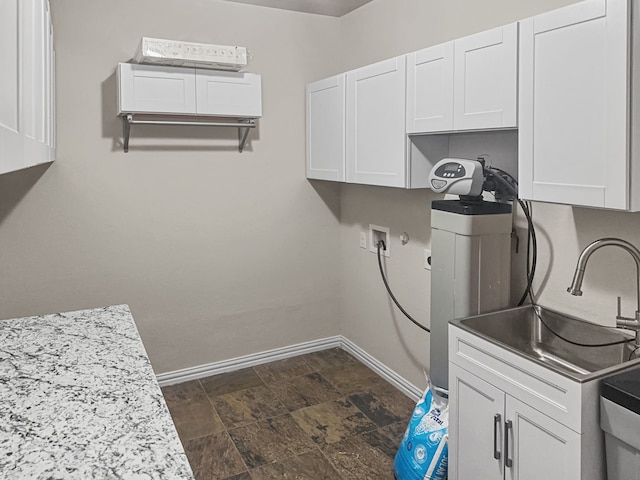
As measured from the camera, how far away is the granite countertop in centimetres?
107

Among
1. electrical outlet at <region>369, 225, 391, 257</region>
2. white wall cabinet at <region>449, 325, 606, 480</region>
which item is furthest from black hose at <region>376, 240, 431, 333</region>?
white wall cabinet at <region>449, 325, 606, 480</region>

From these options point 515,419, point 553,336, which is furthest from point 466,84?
point 515,419

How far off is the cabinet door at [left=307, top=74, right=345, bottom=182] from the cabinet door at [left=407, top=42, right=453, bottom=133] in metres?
0.72

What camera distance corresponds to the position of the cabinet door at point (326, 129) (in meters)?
3.16

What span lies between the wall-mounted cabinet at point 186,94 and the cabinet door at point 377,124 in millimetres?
633

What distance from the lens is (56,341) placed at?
1819 mm

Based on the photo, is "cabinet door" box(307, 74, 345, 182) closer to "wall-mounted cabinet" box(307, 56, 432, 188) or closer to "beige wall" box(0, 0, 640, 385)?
"wall-mounted cabinet" box(307, 56, 432, 188)

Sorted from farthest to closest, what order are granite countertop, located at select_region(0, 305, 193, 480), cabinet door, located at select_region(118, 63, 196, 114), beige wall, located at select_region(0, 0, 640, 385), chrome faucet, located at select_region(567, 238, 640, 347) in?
beige wall, located at select_region(0, 0, 640, 385)
cabinet door, located at select_region(118, 63, 196, 114)
chrome faucet, located at select_region(567, 238, 640, 347)
granite countertop, located at select_region(0, 305, 193, 480)

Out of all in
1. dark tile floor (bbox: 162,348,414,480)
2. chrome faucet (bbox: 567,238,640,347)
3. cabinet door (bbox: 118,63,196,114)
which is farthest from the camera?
cabinet door (bbox: 118,63,196,114)

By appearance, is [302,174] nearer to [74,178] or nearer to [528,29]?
[74,178]

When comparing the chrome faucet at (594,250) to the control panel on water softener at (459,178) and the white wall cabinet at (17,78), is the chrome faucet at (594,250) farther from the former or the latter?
the white wall cabinet at (17,78)

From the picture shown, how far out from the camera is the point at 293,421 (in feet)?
9.55

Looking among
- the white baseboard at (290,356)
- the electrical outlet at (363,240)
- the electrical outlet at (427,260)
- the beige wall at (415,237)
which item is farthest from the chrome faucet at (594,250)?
the electrical outlet at (363,240)

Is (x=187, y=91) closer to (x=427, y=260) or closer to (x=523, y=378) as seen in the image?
(x=427, y=260)
